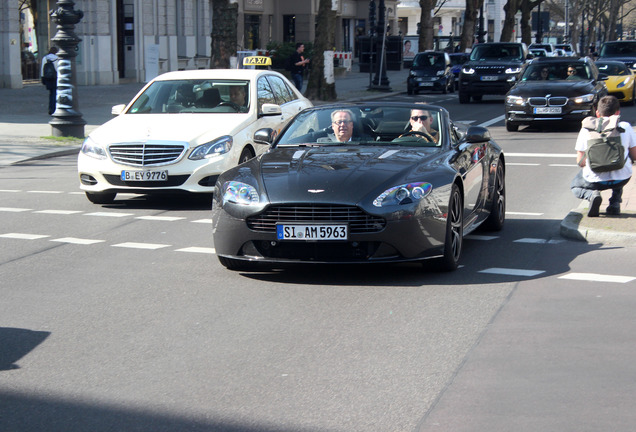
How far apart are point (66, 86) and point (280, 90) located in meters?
8.09

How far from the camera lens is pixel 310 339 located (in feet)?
19.6

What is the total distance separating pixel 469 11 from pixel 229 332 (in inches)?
2119

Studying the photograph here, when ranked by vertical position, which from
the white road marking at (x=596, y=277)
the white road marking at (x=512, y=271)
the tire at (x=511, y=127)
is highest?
the white road marking at (x=596, y=277)

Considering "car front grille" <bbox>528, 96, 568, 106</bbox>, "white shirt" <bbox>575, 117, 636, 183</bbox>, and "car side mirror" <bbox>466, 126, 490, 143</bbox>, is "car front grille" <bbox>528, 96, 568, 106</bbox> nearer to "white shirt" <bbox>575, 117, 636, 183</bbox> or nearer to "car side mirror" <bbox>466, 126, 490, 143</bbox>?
"white shirt" <bbox>575, 117, 636, 183</bbox>

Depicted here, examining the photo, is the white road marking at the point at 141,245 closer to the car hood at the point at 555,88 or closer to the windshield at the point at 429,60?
the car hood at the point at 555,88

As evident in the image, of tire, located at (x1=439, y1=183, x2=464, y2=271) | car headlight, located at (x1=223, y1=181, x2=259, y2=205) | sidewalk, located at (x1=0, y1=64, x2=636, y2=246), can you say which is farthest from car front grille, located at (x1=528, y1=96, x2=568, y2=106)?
car headlight, located at (x1=223, y1=181, x2=259, y2=205)

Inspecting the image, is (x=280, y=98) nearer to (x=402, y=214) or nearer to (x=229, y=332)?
(x=402, y=214)

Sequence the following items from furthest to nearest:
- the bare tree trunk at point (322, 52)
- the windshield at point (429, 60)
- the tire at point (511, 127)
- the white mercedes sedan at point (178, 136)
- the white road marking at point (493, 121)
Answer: the windshield at point (429, 60), the bare tree trunk at point (322, 52), the white road marking at point (493, 121), the tire at point (511, 127), the white mercedes sedan at point (178, 136)

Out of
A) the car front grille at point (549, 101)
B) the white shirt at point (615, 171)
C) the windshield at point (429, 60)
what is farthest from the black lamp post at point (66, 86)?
the windshield at point (429, 60)

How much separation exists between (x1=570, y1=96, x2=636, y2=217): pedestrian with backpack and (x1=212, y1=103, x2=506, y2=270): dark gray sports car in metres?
1.60

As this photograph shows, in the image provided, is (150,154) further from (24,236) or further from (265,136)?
(265,136)

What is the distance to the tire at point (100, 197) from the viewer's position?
12.0 metres

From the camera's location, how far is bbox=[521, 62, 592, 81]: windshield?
23172mm

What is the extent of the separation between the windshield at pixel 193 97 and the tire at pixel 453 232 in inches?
202
